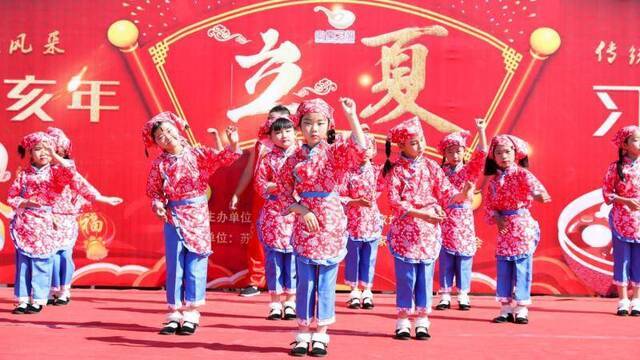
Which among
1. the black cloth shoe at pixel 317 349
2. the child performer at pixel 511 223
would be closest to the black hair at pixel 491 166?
the child performer at pixel 511 223

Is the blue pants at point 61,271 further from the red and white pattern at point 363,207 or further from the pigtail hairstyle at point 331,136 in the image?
the pigtail hairstyle at point 331,136

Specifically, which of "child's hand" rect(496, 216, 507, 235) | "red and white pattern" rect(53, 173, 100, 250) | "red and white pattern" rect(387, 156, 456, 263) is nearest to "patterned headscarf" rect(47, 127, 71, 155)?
"red and white pattern" rect(53, 173, 100, 250)

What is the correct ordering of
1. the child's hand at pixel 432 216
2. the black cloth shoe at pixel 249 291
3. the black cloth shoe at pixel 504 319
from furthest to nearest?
the black cloth shoe at pixel 249 291 → the black cloth shoe at pixel 504 319 → the child's hand at pixel 432 216

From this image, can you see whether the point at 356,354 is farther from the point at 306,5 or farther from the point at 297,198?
the point at 306,5

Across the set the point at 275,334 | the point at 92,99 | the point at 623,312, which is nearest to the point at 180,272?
the point at 275,334

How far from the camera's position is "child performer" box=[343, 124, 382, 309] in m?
6.67

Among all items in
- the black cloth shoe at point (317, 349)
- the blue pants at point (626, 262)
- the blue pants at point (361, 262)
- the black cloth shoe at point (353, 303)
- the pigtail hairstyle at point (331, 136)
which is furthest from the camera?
the blue pants at point (361, 262)

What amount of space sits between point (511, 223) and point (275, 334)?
6.07 feet

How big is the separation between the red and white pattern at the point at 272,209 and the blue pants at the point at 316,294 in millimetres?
1292

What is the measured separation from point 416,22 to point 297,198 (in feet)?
11.6

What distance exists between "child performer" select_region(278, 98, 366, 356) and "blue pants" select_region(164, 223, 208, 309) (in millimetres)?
815

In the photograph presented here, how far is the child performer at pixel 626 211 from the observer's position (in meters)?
6.43

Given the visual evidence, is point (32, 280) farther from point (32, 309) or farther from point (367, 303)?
point (367, 303)

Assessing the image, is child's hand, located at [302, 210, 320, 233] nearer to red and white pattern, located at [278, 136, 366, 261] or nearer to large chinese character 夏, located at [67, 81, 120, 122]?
red and white pattern, located at [278, 136, 366, 261]
